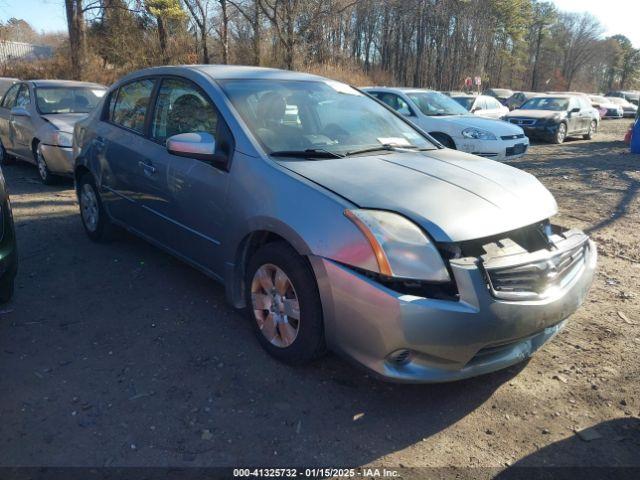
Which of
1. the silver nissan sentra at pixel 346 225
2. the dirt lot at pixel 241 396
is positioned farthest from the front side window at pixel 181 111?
the dirt lot at pixel 241 396

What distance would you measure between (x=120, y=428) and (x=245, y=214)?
1.38 m

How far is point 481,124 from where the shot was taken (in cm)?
989

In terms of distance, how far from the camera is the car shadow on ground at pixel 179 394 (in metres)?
2.50

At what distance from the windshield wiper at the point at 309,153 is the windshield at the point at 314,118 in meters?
0.03

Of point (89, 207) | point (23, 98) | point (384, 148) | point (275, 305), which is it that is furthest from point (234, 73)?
point (23, 98)

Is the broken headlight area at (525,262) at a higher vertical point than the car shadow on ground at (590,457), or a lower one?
higher

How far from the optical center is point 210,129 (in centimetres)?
367

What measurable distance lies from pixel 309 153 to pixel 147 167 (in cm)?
153

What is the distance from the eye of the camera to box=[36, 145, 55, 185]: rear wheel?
7.95 metres

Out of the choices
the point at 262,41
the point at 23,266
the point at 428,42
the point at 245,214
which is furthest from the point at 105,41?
the point at 428,42

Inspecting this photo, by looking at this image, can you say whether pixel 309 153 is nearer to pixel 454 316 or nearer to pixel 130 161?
pixel 454 316

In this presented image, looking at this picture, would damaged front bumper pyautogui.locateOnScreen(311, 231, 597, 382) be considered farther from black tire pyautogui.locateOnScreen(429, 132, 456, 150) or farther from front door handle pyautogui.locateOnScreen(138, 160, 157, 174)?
black tire pyautogui.locateOnScreen(429, 132, 456, 150)

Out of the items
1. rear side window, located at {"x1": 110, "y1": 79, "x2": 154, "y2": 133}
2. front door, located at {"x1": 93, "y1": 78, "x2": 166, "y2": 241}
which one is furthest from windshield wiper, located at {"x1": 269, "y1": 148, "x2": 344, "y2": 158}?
rear side window, located at {"x1": 110, "y1": 79, "x2": 154, "y2": 133}

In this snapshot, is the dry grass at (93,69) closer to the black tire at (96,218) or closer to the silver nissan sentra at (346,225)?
the black tire at (96,218)
